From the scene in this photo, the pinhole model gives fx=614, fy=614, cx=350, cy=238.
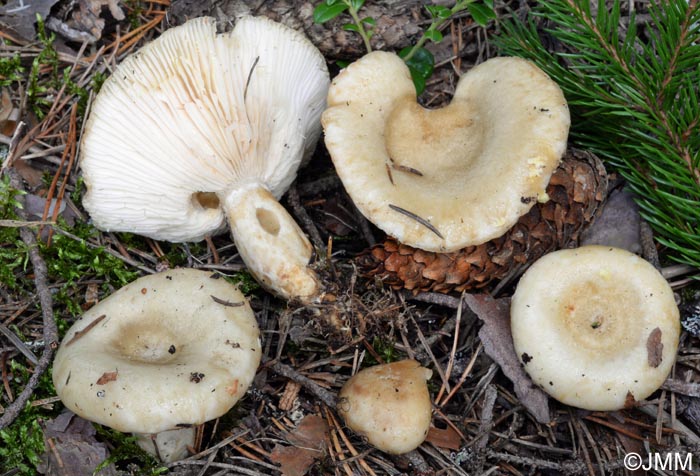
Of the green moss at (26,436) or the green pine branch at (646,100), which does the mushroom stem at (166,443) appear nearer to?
the green moss at (26,436)

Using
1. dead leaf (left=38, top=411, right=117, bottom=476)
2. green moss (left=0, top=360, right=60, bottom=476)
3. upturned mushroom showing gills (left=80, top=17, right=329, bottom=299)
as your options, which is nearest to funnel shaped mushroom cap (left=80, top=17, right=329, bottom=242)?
upturned mushroom showing gills (left=80, top=17, right=329, bottom=299)

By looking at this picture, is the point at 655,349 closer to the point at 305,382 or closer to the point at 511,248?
the point at 511,248

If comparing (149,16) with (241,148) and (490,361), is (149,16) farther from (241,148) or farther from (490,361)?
(490,361)

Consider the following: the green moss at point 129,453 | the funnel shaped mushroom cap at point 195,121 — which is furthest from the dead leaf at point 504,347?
the green moss at point 129,453

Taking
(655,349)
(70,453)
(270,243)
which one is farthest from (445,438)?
(70,453)

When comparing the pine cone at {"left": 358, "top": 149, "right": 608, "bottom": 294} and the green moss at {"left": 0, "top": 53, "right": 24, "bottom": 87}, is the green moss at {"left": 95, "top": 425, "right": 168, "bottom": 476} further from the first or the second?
the green moss at {"left": 0, "top": 53, "right": 24, "bottom": 87}

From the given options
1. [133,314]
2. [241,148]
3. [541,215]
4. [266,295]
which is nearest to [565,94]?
[541,215]
